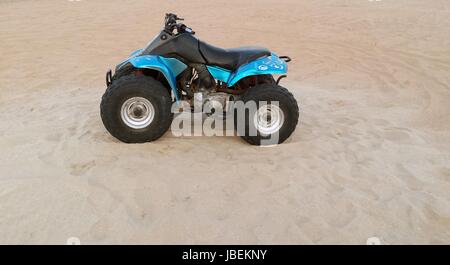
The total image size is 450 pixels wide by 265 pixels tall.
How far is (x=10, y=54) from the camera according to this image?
325 inches

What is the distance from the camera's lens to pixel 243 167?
3906 millimetres

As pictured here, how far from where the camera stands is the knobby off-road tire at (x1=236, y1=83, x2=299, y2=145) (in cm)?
429

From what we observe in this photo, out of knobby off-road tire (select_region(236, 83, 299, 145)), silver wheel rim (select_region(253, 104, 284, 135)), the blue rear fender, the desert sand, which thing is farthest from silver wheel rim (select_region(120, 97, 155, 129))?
silver wheel rim (select_region(253, 104, 284, 135))

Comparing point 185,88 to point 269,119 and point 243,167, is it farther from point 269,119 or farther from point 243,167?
point 243,167

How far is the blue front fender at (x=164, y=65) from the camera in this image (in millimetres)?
4211

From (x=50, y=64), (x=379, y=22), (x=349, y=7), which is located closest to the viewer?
(x=50, y=64)

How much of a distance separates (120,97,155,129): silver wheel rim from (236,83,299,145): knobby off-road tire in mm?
1016

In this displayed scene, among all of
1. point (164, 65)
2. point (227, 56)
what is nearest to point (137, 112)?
point (164, 65)

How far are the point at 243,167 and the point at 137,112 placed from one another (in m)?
1.31

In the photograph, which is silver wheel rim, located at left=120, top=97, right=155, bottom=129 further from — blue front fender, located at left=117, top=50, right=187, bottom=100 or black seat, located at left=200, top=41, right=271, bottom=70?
black seat, located at left=200, top=41, right=271, bottom=70
